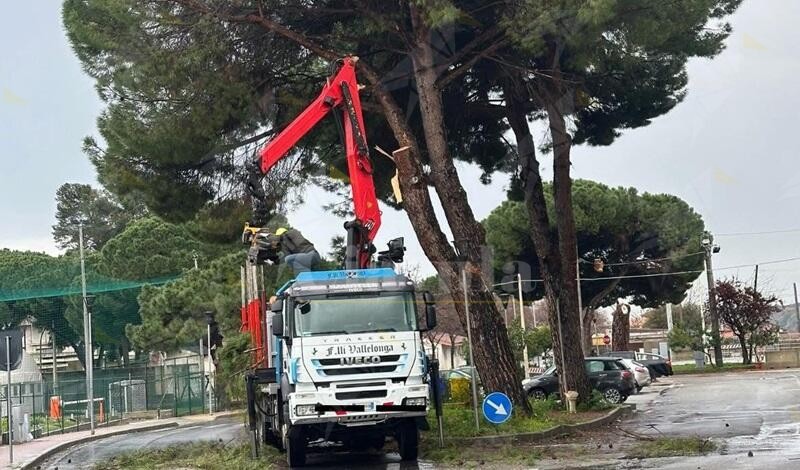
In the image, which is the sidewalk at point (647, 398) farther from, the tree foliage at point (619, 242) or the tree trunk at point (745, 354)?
the tree trunk at point (745, 354)

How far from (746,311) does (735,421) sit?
36.0 metres

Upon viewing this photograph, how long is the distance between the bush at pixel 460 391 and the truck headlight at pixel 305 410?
29.5 feet

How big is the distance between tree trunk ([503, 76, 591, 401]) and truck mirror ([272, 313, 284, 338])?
415 inches

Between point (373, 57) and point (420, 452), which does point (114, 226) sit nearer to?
point (373, 57)

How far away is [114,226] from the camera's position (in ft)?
275

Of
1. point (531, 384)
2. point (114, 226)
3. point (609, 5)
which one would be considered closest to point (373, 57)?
point (609, 5)

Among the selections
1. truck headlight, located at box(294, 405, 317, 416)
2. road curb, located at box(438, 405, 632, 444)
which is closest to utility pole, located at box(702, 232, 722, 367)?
road curb, located at box(438, 405, 632, 444)

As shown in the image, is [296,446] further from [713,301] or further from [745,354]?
[745,354]

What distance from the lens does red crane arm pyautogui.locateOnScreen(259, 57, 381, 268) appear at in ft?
61.5

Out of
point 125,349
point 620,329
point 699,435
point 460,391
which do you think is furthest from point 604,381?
point 125,349

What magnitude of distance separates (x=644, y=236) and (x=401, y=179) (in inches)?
1348

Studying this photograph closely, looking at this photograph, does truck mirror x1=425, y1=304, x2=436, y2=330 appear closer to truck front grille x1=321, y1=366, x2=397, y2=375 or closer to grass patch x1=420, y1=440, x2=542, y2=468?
truck front grille x1=321, y1=366, x2=397, y2=375

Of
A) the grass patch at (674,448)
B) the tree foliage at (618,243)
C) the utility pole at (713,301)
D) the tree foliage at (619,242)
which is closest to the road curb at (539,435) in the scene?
the grass patch at (674,448)

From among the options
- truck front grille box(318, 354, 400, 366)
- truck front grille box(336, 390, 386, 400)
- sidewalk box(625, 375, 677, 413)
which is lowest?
sidewalk box(625, 375, 677, 413)
